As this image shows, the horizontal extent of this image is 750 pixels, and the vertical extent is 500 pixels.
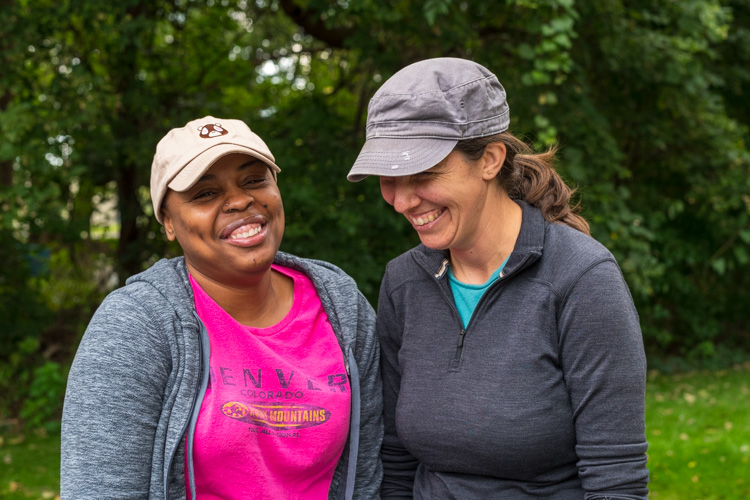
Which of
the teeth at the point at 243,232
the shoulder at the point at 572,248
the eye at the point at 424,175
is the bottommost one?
the shoulder at the point at 572,248

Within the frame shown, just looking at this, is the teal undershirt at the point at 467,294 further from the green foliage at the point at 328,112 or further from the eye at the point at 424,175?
the green foliage at the point at 328,112

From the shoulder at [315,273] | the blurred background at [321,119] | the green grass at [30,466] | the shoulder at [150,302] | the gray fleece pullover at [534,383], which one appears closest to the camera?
the gray fleece pullover at [534,383]

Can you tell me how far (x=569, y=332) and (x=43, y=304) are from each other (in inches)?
274

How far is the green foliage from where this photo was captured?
573 centimetres

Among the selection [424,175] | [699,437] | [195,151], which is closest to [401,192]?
[424,175]

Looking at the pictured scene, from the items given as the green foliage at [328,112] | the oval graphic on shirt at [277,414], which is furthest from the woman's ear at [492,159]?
the green foliage at [328,112]

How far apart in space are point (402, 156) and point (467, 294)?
476 mm

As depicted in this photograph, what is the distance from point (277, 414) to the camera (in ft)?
7.00

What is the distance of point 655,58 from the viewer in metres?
6.39

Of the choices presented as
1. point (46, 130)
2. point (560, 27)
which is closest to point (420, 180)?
point (560, 27)

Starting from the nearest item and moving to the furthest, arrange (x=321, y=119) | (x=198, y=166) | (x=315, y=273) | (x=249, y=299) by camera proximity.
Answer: (x=198, y=166) < (x=249, y=299) < (x=315, y=273) < (x=321, y=119)

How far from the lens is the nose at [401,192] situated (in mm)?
2045

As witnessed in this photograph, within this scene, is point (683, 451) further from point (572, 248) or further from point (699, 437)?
point (572, 248)

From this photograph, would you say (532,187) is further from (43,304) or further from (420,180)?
(43,304)
